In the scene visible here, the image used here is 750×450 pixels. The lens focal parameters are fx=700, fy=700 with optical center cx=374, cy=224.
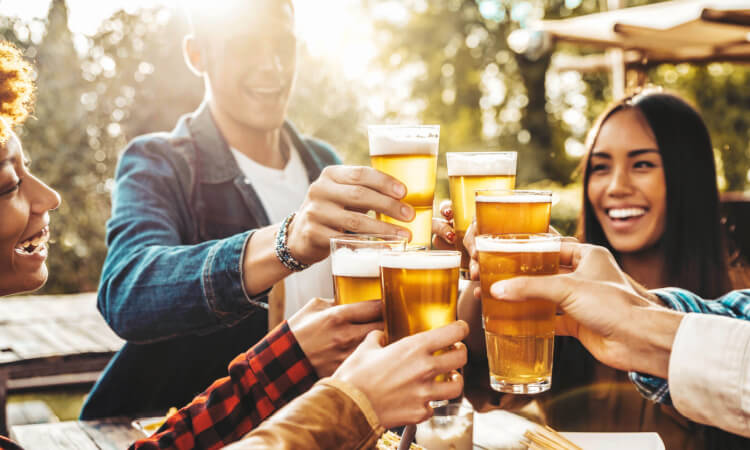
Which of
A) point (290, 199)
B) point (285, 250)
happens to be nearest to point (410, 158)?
point (285, 250)

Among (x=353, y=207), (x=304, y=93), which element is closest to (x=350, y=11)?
(x=304, y=93)

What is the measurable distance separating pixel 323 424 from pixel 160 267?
1446 millimetres

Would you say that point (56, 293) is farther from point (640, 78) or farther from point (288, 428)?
point (288, 428)

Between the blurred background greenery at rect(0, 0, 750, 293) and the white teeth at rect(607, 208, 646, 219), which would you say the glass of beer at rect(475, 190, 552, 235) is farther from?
the blurred background greenery at rect(0, 0, 750, 293)

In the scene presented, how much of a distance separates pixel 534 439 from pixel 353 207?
72cm

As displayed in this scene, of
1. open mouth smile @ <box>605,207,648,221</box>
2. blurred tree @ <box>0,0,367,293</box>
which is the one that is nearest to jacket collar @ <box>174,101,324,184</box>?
open mouth smile @ <box>605,207,648,221</box>

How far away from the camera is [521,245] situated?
1358mm

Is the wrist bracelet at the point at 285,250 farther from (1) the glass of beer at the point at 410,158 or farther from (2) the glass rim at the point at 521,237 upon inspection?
(2) the glass rim at the point at 521,237

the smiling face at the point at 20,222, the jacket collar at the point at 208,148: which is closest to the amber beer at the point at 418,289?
the smiling face at the point at 20,222

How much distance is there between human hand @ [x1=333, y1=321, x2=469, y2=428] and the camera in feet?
3.79

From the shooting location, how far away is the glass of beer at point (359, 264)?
142 centimetres

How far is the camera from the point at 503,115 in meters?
14.8

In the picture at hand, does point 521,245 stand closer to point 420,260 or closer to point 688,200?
point 420,260

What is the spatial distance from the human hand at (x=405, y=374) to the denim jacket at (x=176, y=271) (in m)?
0.99
